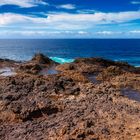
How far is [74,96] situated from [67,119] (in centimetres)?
618

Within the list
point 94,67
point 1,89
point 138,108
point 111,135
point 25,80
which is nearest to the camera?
point 111,135

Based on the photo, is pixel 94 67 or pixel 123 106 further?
pixel 94 67

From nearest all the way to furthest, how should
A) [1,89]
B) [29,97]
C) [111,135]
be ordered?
[111,135] → [29,97] → [1,89]

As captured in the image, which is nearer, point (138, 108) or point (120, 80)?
point (138, 108)

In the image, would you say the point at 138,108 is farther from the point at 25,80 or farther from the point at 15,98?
the point at 25,80

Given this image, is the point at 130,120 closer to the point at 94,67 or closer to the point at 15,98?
the point at 15,98

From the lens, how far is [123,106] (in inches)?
973

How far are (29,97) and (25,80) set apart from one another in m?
4.86

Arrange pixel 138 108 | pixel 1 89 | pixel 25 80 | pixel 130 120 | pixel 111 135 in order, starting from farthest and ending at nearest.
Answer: pixel 25 80 < pixel 1 89 < pixel 138 108 < pixel 130 120 < pixel 111 135

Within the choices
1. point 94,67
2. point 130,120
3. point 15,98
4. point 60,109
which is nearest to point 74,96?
point 60,109

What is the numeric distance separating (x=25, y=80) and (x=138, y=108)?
42.0ft

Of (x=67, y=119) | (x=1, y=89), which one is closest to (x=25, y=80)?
(x=1, y=89)

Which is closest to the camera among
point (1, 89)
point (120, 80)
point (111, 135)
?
point (111, 135)

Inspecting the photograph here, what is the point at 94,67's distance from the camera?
4738 cm
